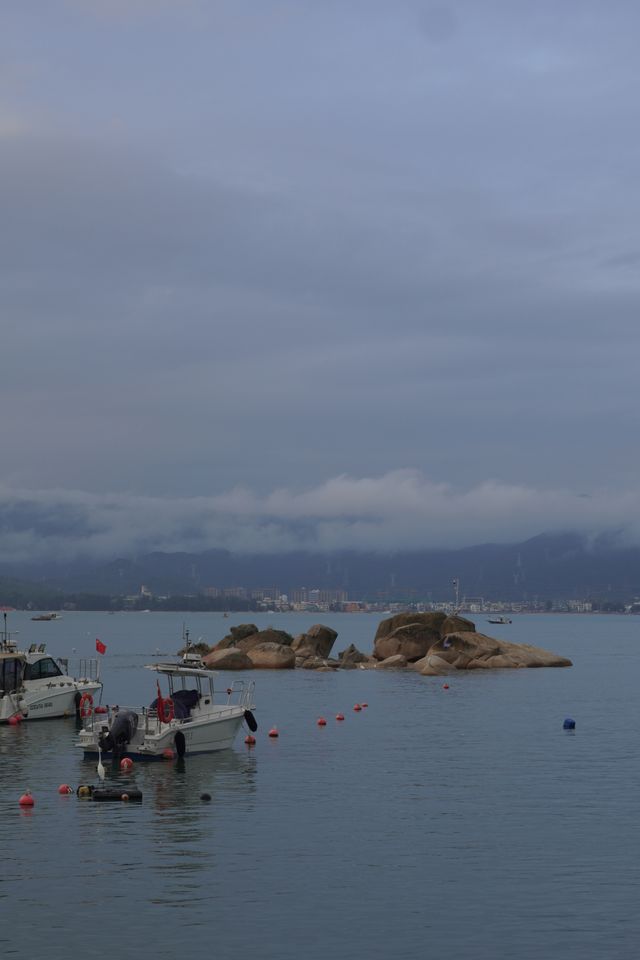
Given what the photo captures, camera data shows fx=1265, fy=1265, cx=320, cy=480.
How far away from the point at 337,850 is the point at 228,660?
3630 inches

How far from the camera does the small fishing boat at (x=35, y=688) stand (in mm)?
75062

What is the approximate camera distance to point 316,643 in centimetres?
14400

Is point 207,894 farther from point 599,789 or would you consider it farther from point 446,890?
point 599,789

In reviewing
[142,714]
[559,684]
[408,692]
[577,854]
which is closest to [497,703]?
[408,692]

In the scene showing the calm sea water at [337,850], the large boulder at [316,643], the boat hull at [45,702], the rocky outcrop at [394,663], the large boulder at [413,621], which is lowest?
the calm sea water at [337,850]

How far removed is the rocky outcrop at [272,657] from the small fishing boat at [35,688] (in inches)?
2190

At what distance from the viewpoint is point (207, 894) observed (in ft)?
112

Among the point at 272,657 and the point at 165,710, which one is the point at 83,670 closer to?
the point at 272,657

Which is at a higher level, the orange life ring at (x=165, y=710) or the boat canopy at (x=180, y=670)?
the boat canopy at (x=180, y=670)

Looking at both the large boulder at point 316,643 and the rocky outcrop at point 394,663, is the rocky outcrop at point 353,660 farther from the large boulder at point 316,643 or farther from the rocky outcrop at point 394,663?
the rocky outcrop at point 394,663

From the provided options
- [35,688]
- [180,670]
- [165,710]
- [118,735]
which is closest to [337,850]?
[118,735]

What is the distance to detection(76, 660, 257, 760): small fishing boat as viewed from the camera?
57.7 meters

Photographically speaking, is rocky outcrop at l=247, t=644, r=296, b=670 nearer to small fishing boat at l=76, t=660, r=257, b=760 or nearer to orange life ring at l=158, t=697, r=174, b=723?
small fishing boat at l=76, t=660, r=257, b=760

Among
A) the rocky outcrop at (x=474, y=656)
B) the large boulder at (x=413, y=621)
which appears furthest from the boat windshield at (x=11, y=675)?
the large boulder at (x=413, y=621)
